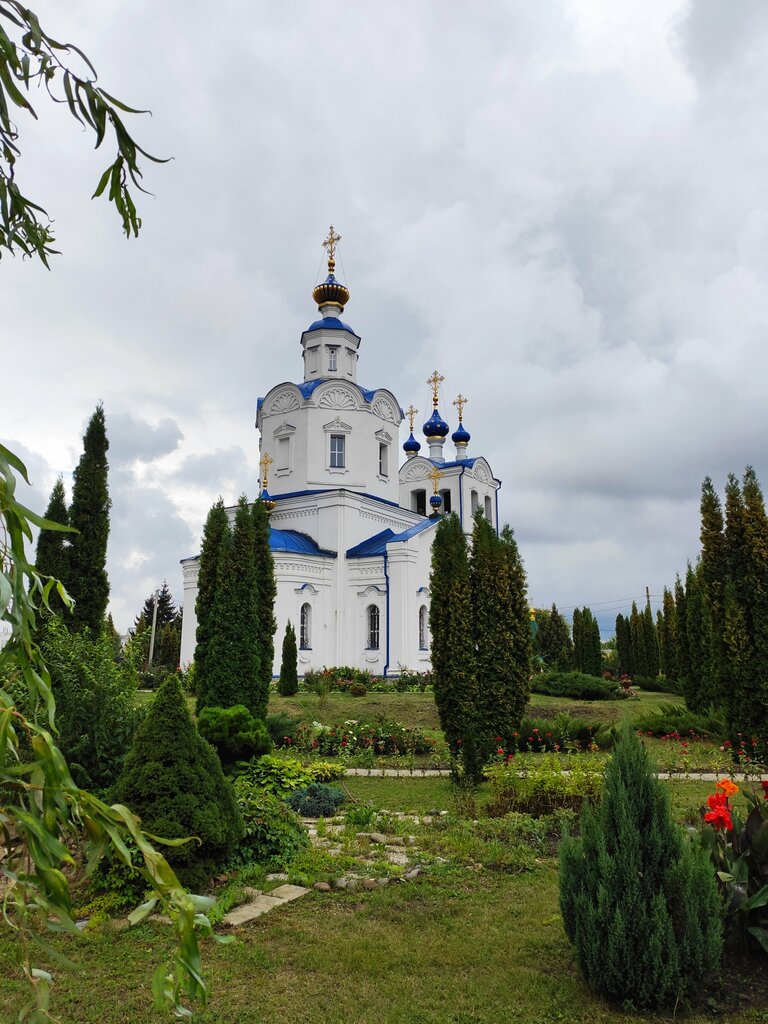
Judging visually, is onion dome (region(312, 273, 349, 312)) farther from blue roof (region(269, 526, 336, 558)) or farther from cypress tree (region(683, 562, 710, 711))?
cypress tree (region(683, 562, 710, 711))

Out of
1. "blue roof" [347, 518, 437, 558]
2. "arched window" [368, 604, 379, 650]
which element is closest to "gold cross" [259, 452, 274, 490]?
"blue roof" [347, 518, 437, 558]

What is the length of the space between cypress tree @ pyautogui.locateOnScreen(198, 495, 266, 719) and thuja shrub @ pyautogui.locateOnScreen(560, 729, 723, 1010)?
32.4 ft

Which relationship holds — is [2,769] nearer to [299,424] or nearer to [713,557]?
[713,557]

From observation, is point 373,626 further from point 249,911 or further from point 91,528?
point 249,911

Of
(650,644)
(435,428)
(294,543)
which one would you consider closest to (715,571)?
(294,543)

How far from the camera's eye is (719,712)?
43.2 feet

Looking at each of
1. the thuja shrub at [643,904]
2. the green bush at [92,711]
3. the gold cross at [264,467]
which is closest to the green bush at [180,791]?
the green bush at [92,711]

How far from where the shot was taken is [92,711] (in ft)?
20.0

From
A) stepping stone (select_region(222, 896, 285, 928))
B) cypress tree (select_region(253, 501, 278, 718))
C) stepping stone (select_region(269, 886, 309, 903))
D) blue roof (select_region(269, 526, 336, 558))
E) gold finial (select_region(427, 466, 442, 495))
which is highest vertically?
gold finial (select_region(427, 466, 442, 495))

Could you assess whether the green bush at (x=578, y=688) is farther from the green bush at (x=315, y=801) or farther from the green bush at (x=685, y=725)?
the green bush at (x=315, y=801)

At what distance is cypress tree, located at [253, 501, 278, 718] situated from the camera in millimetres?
13180

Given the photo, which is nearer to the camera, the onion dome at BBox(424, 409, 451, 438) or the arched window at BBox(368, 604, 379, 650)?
the arched window at BBox(368, 604, 379, 650)

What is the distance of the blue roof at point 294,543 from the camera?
2307 centimetres

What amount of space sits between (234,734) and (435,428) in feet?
89.6
